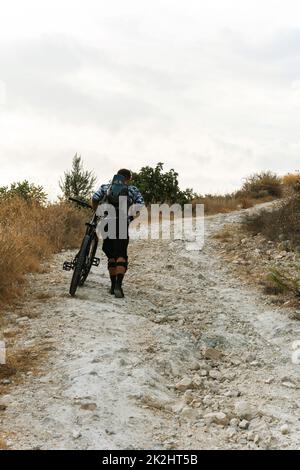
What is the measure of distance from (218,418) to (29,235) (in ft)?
24.6

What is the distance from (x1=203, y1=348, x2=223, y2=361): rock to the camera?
263 inches

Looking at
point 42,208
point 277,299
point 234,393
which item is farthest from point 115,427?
point 42,208

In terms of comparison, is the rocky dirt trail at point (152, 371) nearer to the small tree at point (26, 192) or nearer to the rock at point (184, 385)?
the rock at point (184, 385)

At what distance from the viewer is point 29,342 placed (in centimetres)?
669

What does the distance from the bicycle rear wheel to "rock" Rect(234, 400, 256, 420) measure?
3.58 metres

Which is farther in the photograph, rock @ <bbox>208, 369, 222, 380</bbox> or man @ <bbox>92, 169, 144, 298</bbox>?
man @ <bbox>92, 169, 144, 298</bbox>

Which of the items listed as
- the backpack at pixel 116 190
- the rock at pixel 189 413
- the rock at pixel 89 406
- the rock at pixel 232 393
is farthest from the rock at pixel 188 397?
the backpack at pixel 116 190

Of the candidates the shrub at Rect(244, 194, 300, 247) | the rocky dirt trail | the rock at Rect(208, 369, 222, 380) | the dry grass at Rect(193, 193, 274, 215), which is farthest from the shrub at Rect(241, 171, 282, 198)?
the rock at Rect(208, 369, 222, 380)

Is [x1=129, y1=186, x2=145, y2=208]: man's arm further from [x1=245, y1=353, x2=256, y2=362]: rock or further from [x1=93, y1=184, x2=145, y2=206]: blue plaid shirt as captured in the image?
[x1=245, y1=353, x2=256, y2=362]: rock

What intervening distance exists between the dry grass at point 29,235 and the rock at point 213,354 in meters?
2.96

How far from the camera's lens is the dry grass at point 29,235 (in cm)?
881
